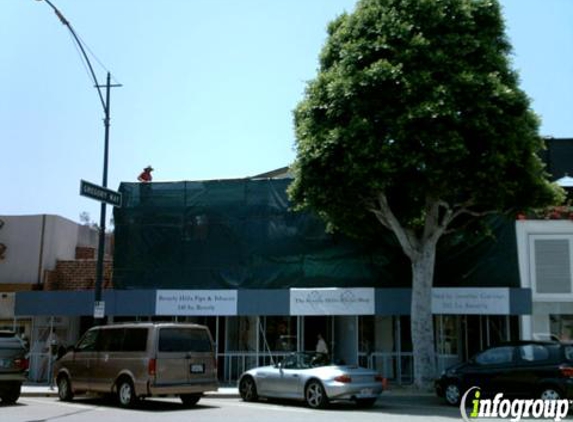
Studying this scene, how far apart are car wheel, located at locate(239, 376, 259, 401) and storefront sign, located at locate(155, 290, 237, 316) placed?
524 centimetres

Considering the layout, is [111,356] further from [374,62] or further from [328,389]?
[374,62]

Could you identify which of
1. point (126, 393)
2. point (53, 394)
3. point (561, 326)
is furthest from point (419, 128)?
point (53, 394)

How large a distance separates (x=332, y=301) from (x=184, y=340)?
707cm

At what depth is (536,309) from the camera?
75.4 feet

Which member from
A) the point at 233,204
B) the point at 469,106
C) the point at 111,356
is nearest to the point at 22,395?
the point at 111,356

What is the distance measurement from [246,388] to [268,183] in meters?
A: 8.68

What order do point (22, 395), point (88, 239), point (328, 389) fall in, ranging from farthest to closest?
1. point (88, 239)
2. point (22, 395)
3. point (328, 389)

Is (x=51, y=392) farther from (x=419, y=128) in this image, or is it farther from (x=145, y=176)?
(x=419, y=128)

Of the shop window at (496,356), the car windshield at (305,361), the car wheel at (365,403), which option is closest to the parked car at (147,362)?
the car windshield at (305,361)

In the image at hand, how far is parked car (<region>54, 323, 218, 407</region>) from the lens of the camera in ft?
53.1

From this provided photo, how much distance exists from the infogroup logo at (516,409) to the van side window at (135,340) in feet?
23.5

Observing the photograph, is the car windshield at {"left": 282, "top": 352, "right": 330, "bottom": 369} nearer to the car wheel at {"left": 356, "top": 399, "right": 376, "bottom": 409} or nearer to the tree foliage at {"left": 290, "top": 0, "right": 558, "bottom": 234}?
the car wheel at {"left": 356, "top": 399, "right": 376, "bottom": 409}

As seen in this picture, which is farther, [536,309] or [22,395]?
[536,309]

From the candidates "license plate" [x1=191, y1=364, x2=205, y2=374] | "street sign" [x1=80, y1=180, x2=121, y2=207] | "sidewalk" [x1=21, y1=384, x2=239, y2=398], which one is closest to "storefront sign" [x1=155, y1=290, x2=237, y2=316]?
"sidewalk" [x1=21, y1=384, x2=239, y2=398]
